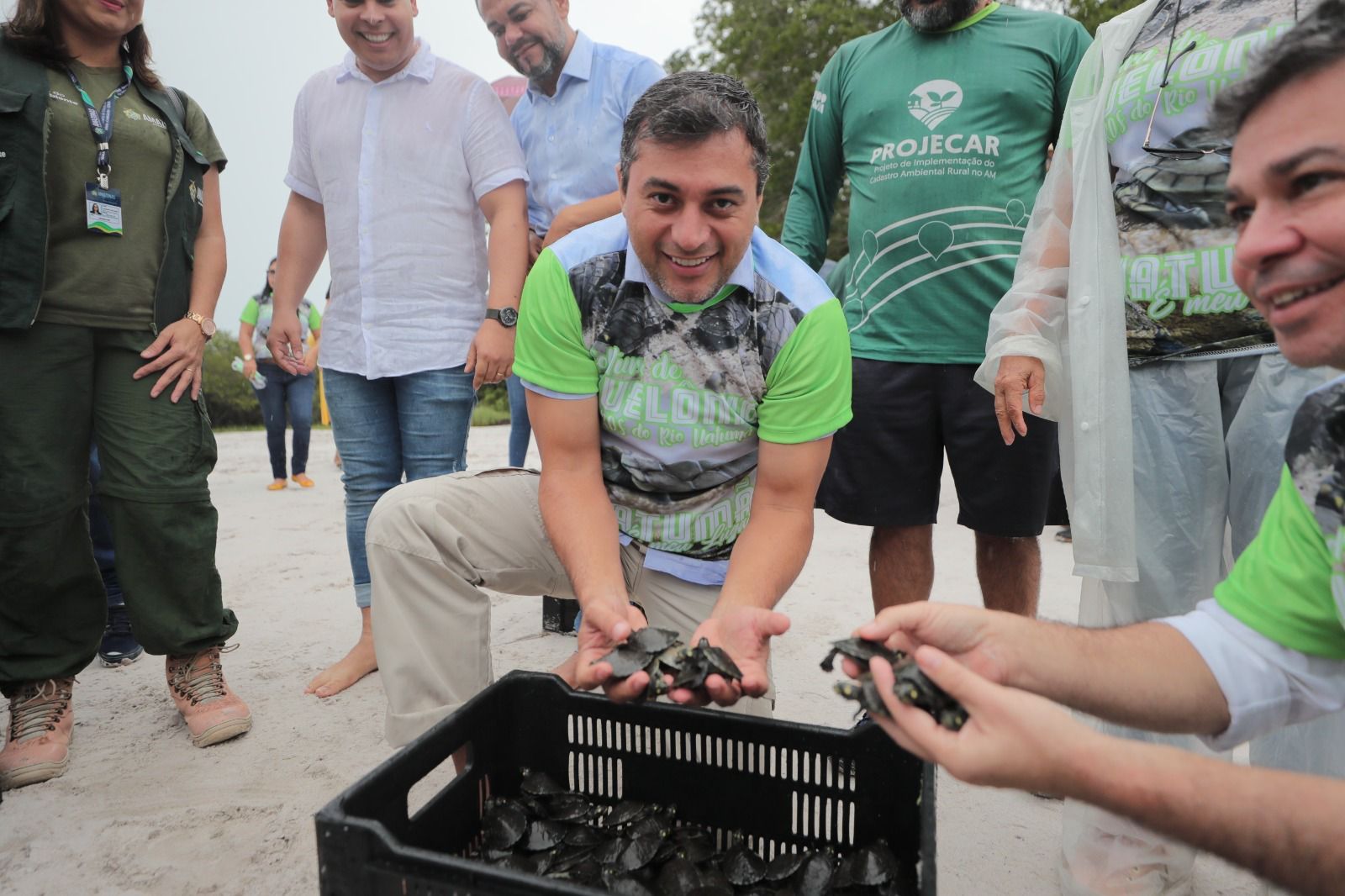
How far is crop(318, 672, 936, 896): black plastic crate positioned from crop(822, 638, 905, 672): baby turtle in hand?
0.21 metres

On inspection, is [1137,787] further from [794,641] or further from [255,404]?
[255,404]

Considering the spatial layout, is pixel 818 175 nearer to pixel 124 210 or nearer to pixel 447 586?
pixel 447 586

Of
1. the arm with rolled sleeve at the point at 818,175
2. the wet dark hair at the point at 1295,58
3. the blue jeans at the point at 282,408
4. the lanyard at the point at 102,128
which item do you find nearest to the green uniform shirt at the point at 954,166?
the arm with rolled sleeve at the point at 818,175

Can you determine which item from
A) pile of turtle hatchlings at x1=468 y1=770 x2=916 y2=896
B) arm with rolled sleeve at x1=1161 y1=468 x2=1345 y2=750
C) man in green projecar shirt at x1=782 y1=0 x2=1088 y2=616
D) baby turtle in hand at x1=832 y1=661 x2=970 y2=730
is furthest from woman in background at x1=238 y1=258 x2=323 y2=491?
arm with rolled sleeve at x1=1161 y1=468 x2=1345 y2=750

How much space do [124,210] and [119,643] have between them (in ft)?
5.30

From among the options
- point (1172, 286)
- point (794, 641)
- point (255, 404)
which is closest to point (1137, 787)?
point (1172, 286)

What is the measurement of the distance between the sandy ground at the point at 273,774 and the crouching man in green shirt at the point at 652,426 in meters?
0.52

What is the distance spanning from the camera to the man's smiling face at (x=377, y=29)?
8.32ft

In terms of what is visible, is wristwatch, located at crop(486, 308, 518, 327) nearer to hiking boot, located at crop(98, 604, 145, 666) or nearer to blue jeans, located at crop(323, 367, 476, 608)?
blue jeans, located at crop(323, 367, 476, 608)

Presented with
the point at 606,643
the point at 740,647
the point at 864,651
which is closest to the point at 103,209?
the point at 606,643

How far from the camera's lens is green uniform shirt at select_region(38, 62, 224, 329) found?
2.19 meters

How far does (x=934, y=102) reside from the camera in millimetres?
2375

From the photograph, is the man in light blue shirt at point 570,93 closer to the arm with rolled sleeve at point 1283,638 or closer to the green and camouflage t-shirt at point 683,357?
the green and camouflage t-shirt at point 683,357

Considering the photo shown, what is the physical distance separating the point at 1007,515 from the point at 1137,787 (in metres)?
1.49
